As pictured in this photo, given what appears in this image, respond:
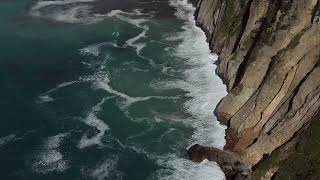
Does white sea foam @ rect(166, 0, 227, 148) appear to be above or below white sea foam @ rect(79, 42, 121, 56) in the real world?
above

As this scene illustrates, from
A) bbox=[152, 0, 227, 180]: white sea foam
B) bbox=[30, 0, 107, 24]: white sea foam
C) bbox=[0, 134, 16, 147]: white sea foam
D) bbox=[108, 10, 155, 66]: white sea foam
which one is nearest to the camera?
bbox=[152, 0, 227, 180]: white sea foam

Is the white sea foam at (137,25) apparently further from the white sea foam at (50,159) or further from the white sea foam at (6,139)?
the white sea foam at (6,139)

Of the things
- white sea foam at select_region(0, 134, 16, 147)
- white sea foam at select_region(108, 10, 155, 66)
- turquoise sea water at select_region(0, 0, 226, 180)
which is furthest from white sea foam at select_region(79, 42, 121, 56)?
white sea foam at select_region(0, 134, 16, 147)

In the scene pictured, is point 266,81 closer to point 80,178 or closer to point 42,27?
point 80,178

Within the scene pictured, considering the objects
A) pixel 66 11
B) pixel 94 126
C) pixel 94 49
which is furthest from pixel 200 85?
pixel 66 11

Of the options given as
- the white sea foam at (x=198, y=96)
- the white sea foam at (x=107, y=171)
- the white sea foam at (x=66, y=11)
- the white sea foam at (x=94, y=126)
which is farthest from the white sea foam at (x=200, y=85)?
the white sea foam at (x=66, y=11)

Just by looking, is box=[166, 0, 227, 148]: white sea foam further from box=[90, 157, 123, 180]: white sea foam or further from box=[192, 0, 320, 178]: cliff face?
box=[90, 157, 123, 180]: white sea foam

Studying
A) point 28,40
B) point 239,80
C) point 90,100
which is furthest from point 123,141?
point 28,40
